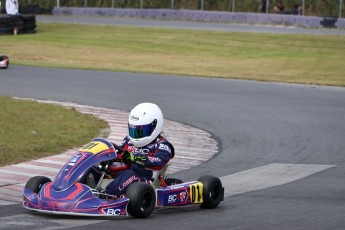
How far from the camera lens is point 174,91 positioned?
1945 cm

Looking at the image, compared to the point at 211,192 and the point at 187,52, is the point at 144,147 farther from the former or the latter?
the point at 187,52

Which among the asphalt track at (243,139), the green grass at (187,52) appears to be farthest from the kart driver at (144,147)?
the green grass at (187,52)

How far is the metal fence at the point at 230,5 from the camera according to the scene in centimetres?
4300

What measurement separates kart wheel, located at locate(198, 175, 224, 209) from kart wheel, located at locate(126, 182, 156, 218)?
2.42 feet

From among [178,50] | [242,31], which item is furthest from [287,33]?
[178,50]

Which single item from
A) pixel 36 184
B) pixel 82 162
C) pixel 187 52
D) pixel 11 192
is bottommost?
pixel 187 52

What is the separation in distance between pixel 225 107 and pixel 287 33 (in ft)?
68.1

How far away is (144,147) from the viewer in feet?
28.7

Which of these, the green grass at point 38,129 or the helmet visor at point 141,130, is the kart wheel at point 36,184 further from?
the green grass at point 38,129

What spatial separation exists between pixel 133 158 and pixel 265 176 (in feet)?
8.59

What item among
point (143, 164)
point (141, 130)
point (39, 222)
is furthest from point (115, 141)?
point (39, 222)

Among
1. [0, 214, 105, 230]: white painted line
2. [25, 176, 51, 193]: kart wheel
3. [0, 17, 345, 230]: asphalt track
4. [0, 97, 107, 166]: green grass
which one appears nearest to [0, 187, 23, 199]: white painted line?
[0, 17, 345, 230]: asphalt track

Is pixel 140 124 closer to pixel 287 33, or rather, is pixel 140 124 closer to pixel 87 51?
pixel 87 51

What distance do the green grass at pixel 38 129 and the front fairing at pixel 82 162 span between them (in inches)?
118
